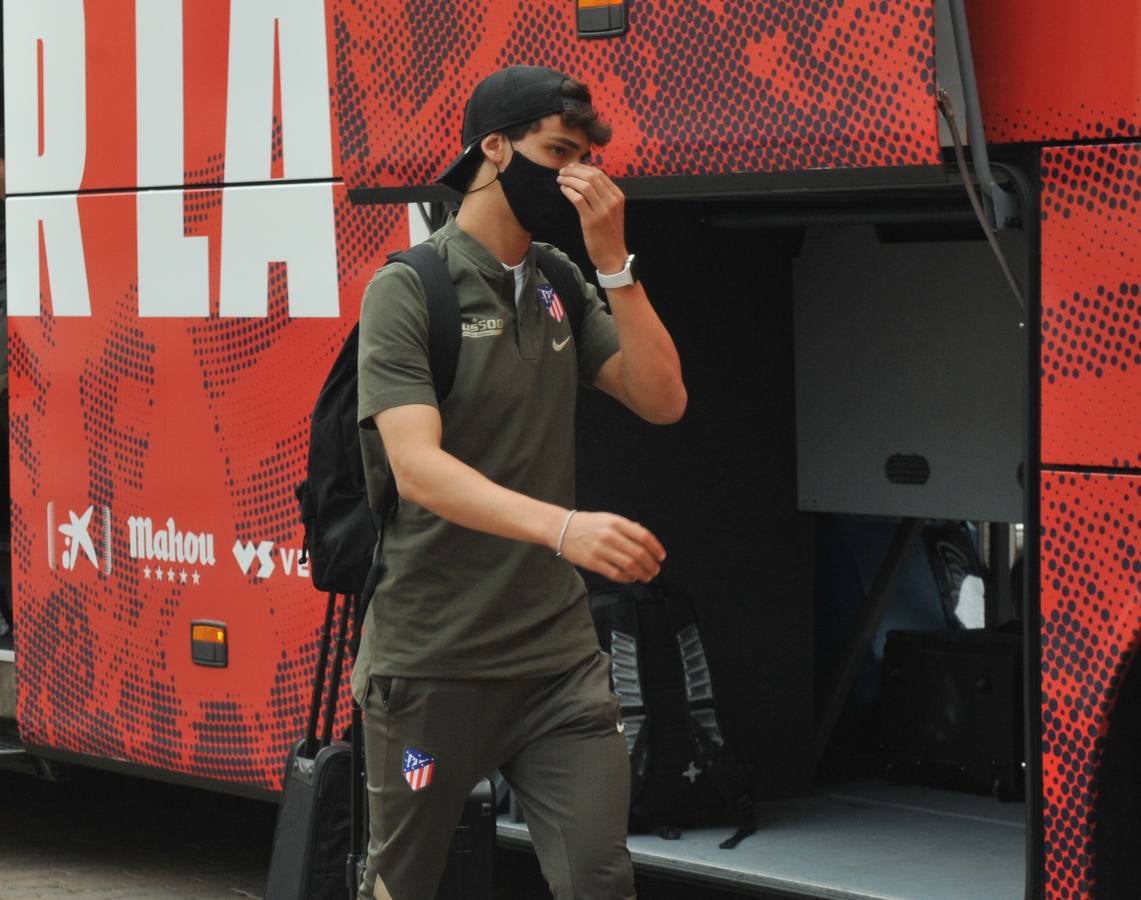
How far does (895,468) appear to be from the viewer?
604 cm

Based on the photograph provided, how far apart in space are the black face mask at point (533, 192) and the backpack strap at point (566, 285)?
225mm

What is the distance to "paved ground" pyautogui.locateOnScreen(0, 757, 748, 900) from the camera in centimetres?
643

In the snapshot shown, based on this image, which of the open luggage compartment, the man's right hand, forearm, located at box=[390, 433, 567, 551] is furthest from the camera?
the open luggage compartment

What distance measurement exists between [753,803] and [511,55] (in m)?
2.05

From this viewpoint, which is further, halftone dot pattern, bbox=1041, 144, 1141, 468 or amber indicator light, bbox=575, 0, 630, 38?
amber indicator light, bbox=575, 0, 630, 38

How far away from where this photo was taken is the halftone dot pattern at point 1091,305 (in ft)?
13.2

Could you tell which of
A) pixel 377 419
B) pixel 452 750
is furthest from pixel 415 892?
pixel 377 419

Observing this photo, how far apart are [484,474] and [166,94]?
99.1 inches

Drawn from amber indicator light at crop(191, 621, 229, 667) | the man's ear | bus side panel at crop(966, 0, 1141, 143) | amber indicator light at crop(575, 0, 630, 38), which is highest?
amber indicator light at crop(575, 0, 630, 38)

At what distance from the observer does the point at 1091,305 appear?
4.08m

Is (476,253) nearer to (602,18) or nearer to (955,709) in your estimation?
(602,18)

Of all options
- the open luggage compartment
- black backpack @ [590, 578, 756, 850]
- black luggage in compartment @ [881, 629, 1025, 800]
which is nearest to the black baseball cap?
the open luggage compartment

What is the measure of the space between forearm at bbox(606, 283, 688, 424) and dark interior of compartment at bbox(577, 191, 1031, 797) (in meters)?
1.75

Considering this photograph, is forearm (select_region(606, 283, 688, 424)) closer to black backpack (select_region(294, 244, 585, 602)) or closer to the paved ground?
black backpack (select_region(294, 244, 585, 602))
